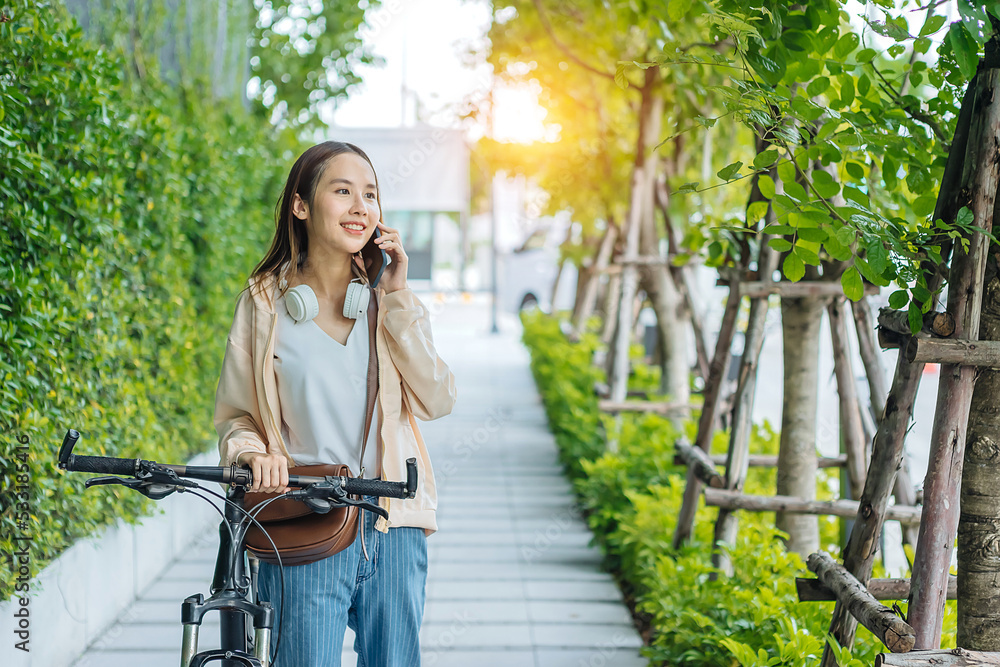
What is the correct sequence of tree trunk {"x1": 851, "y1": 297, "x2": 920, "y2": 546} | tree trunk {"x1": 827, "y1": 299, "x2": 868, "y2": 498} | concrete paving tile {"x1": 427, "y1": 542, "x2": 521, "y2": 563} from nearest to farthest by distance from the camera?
tree trunk {"x1": 851, "y1": 297, "x2": 920, "y2": 546}
tree trunk {"x1": 827, "y1": 299, "x2": 868, "y2": 498}
concrete paving tile {"x1": 427, "y1": 542, "x2": 521, "y2": 563}

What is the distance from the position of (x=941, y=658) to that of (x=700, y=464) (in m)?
1.81

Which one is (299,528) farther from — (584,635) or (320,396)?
(584,635)

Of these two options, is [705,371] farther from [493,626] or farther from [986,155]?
[986,155]

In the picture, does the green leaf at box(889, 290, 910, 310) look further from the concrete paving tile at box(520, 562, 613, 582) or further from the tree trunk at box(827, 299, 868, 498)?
the concrete paving tile at box(520, 562, 613, 582)

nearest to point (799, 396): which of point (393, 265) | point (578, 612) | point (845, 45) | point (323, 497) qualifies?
point (578, 612)

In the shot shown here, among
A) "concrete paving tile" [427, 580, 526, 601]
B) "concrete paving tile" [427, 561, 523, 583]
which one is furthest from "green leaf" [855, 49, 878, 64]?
"concrete paving tile" [427, 561, 523, 583]

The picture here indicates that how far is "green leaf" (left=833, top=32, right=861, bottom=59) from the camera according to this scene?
2.35 metres

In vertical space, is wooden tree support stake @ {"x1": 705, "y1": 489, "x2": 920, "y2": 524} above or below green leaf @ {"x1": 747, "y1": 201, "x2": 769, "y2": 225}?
below

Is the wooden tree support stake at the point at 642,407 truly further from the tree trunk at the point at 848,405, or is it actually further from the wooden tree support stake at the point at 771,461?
the tree trunk at the point at 848,405

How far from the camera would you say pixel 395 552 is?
1.90 meters

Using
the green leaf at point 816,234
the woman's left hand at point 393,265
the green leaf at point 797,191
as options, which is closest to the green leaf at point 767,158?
the green leaf at point 797,191

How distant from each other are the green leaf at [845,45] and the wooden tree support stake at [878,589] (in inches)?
57.5

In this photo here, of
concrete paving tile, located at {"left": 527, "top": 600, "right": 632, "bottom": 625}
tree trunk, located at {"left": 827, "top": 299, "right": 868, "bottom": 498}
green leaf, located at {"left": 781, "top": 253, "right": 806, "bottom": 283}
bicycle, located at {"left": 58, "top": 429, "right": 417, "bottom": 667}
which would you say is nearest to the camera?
bicycle, located at {"left": 58, "top": 429, "right": 417, "bottom": 667}

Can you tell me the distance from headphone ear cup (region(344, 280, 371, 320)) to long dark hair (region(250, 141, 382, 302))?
15 cm
